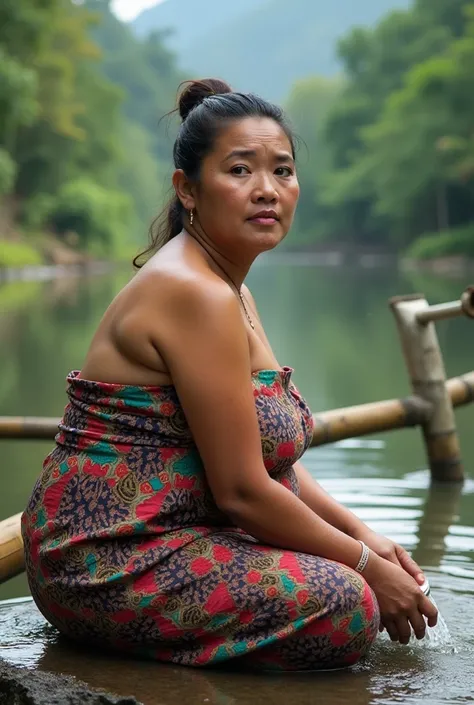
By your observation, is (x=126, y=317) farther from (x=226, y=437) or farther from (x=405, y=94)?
(x=405, y=94)

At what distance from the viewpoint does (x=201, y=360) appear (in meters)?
2.33

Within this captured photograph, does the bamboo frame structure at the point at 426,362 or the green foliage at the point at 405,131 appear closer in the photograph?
the bamboo frame structure at the point at 426,362

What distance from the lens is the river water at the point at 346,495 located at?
232 centimetres

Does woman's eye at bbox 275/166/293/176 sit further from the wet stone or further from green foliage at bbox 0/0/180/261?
green foliage at bbox 0/0/180/261

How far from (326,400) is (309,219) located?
240 ft

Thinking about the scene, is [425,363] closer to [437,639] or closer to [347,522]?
[347,522]

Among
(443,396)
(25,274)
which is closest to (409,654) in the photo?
(443,396)

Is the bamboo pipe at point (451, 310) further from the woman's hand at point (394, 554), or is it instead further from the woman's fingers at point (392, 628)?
the woman's fingers at point (392, 628)

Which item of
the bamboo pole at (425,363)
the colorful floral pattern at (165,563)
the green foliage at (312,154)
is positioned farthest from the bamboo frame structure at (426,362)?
the green foliage at (312,154)

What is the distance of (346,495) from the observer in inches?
195

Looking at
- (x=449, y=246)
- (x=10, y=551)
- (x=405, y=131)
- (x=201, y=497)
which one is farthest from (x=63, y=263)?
(x=201, y=497)

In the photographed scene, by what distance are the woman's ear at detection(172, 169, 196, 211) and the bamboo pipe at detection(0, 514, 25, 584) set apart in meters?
0.94

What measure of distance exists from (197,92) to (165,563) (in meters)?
1.04

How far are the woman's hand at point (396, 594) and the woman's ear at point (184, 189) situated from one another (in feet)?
2.71
